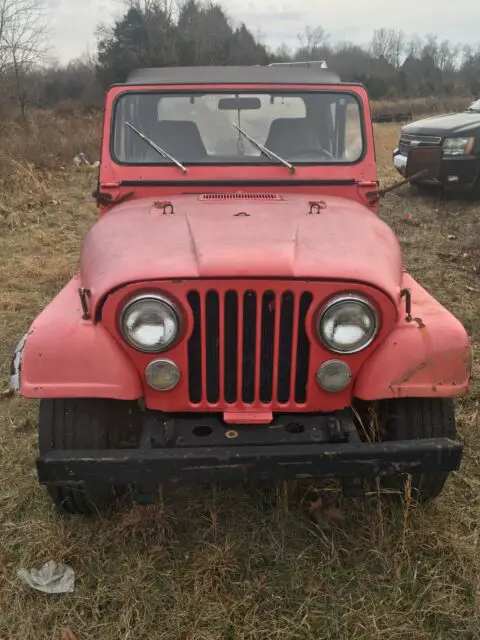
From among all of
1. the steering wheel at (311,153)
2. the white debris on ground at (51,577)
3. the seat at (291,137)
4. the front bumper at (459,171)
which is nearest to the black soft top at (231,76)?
the seat at (291,137)

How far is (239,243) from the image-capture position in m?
2.36

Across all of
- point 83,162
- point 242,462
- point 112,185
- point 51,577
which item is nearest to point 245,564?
point 242,462

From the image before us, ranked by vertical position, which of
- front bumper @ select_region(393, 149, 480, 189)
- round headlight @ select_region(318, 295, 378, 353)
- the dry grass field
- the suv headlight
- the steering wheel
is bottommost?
the dry grass field

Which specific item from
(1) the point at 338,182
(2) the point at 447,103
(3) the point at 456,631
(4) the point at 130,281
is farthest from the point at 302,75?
(2) the point at 447,103

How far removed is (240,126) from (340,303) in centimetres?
173

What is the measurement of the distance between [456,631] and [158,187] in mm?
2494

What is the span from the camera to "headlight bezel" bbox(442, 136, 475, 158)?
866 centimetres

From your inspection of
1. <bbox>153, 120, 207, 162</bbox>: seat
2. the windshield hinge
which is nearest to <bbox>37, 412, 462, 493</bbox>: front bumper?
the windshield hinge

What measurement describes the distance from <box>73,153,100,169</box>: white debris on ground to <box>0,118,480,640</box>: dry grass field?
32.7ft

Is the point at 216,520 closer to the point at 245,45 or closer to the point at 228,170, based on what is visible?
the point at 228,170

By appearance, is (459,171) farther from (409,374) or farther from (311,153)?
(409,374)

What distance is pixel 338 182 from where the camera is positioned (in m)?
3.39

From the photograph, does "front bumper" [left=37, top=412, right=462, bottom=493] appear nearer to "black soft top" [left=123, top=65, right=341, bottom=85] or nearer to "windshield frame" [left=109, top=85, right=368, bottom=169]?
"windshield frame" [left=109, top=85, right=368, bottom=169]

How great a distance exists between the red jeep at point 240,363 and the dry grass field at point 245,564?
0.19 m
